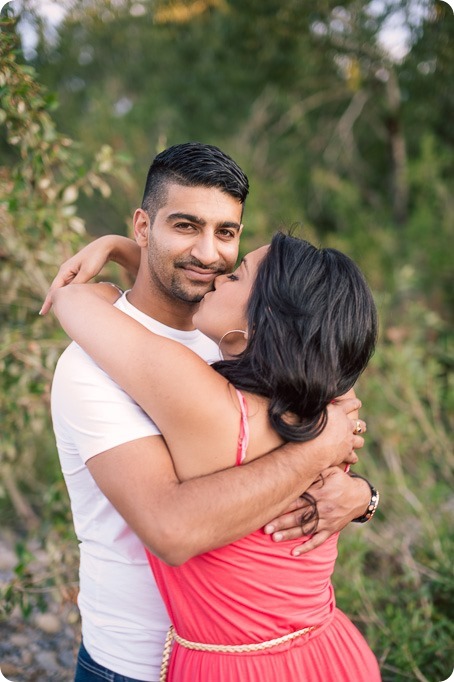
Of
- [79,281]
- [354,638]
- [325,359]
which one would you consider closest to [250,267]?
[325,359]

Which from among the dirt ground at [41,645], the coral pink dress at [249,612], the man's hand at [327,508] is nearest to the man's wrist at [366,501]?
the man's hand at [327,508]

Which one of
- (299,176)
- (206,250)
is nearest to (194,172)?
(206,250)

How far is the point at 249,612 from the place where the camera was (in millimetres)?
1496

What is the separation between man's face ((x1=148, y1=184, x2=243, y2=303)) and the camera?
79.5 inches

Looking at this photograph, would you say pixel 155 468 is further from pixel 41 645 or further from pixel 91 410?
pixel 41 645

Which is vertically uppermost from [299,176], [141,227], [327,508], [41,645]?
[299,176]

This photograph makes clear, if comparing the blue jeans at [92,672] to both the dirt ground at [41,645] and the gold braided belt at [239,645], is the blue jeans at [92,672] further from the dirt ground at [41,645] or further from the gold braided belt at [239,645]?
the dirt ground at [41,645]

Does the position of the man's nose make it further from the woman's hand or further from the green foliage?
the green foliage

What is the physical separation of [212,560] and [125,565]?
1.21ft

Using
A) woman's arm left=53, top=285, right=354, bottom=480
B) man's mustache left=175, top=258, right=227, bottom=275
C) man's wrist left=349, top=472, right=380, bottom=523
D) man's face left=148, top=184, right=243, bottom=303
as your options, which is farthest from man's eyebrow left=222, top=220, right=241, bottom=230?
man's wrist left=349, top=472, right=380, bottom=523

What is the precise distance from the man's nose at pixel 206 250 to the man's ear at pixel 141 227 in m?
0.23

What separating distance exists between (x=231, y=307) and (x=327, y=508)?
1.95 feet

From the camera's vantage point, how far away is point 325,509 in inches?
65.1

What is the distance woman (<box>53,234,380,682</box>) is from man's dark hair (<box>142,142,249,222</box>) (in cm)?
49
